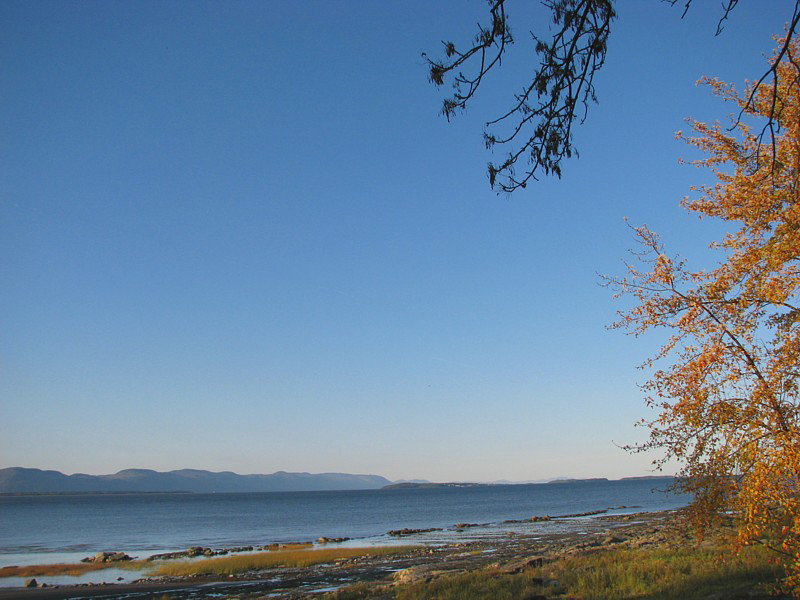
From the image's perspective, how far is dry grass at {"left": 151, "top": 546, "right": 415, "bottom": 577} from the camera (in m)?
36.7

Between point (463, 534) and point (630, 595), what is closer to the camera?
point (630, 595)

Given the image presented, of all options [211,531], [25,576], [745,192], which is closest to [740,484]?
[745,192]

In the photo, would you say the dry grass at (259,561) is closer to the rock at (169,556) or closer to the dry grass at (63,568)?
the dry grass at (63,568)

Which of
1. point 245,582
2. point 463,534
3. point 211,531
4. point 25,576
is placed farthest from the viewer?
point 211,531

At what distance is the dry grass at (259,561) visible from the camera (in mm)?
36688

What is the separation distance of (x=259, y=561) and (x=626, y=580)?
98.4 ft

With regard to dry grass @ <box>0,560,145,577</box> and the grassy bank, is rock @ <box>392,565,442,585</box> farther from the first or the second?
dry grass @ <box>0,560,145,577</box>

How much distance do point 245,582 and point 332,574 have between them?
4.65m

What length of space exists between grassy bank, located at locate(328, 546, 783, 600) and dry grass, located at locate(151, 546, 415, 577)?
16549mm

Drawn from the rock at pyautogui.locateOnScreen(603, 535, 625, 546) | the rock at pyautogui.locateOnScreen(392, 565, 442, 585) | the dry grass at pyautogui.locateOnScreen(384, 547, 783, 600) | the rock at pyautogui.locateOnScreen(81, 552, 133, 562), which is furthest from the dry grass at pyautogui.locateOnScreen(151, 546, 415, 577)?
the dry grass at pyautogui.locateOnScreen(384, 547, 783, 600)

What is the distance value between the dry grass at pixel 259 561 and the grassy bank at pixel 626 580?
54.3ft

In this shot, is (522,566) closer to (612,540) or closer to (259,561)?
(612,540)

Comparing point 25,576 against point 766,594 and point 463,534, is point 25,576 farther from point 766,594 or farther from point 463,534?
point 766,594

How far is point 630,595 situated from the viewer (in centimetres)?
1469
